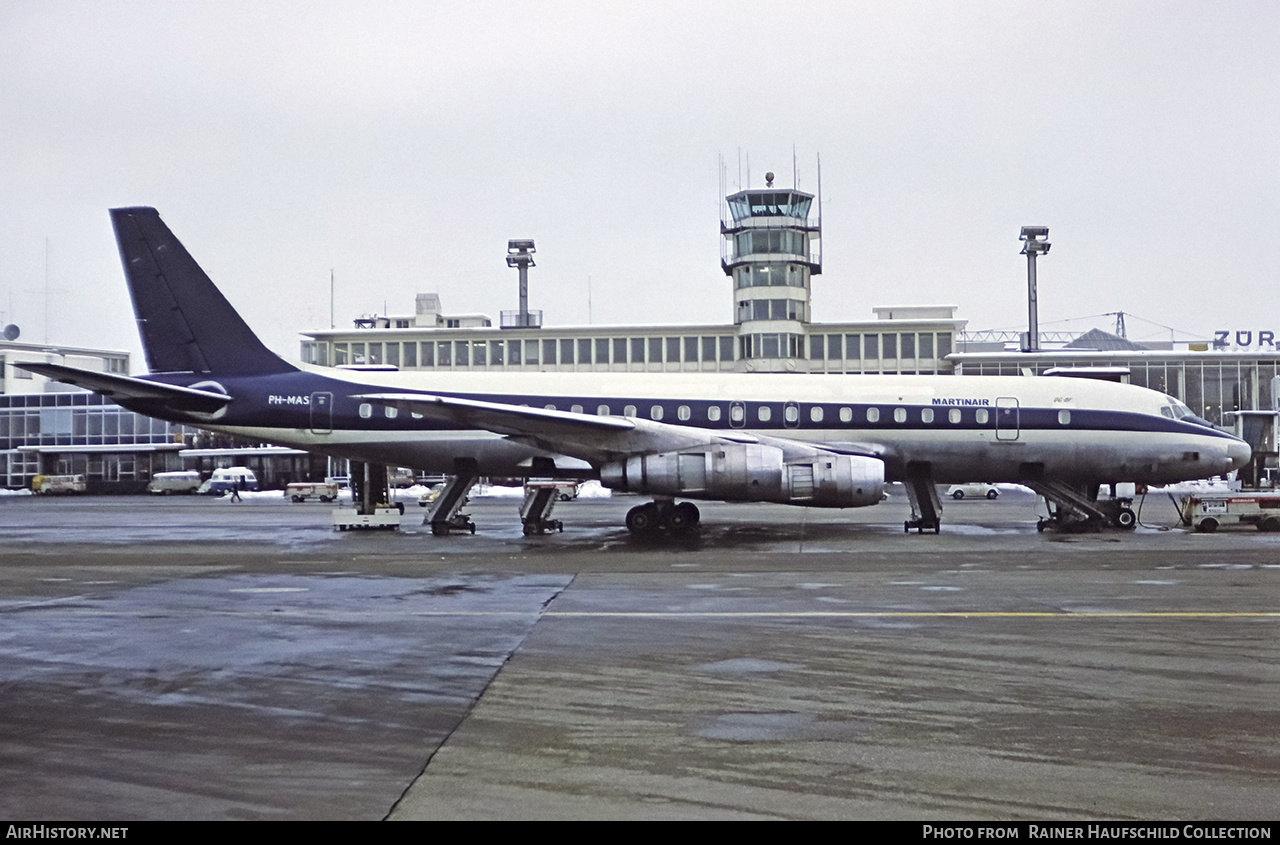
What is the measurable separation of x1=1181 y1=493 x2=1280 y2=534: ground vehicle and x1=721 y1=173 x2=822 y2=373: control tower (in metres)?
53.2

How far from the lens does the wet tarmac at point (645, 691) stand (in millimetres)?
5629

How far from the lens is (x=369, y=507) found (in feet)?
89.8

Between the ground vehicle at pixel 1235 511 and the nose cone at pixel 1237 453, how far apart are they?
840 millimetres

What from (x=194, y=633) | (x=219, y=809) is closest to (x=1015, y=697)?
(x=219, y=809)

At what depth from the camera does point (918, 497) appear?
82.4ft

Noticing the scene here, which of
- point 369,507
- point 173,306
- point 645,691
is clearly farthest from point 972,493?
point 645,691

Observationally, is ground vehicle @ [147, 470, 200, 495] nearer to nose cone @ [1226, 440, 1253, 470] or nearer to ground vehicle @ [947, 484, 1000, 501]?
ground vehicle @ [947, 484, 1000, 501]

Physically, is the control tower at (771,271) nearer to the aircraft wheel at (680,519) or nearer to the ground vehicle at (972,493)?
the ground vehicle at (972,493)

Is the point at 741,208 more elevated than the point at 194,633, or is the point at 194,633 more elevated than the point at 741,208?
the point at 741,208

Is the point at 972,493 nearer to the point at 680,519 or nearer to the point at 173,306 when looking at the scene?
the point at 680,519

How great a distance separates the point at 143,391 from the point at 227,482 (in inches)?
1971

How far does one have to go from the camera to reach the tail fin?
2455cm
